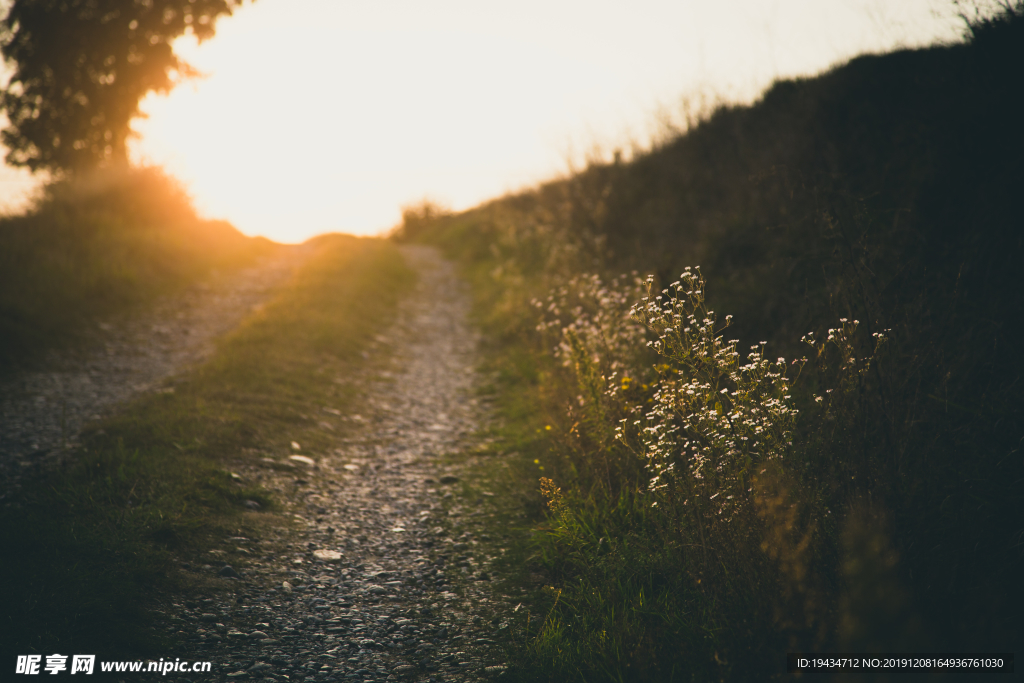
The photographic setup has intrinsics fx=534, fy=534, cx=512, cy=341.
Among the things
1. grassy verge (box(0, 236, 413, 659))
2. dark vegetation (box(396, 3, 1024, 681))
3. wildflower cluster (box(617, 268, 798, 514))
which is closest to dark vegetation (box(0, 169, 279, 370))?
grassy verge (box(0, 236, 413, 659))

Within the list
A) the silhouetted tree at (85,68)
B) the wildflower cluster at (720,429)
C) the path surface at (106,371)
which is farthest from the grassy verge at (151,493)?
the silhouetted tree at (85,68)

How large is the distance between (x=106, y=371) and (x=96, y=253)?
4491 millimetres

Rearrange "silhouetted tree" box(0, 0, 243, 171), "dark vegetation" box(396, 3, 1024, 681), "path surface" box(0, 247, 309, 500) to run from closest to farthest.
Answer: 1. "dark vegetation" box(396, 3, 1024, 681)
2. "path surface" box(0, 247, 309, 500)
3. "silhouetted tree" box(0, 0, 243, 171)

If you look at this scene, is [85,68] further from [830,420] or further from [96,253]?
[830,420]

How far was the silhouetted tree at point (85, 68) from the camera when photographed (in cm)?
1123

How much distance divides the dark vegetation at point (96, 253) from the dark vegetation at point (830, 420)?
22.5 ft

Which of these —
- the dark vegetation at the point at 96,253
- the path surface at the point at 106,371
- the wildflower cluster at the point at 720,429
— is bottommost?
the wildflower cluster at the point at 720,429

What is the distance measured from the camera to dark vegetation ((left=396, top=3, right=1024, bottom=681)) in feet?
8.19

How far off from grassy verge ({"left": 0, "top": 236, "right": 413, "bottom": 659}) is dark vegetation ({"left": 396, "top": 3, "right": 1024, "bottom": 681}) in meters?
2.43

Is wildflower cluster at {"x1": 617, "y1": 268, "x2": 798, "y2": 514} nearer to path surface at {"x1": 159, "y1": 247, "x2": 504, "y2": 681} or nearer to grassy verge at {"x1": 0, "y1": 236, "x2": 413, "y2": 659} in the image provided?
path surface at {"x1": 159, "y1": 247, "x2": 504, "y2": 681}

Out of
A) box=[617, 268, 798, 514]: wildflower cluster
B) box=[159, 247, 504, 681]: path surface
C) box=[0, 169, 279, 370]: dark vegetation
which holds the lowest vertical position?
box=[159, 247, 504, 681]: path surface

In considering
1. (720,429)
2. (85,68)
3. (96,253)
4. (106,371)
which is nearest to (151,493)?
(106,371)

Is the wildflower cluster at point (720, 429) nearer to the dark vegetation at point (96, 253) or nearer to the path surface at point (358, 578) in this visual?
the path surface at point (358, 578)

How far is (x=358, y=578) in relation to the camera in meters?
Result: 3.99
